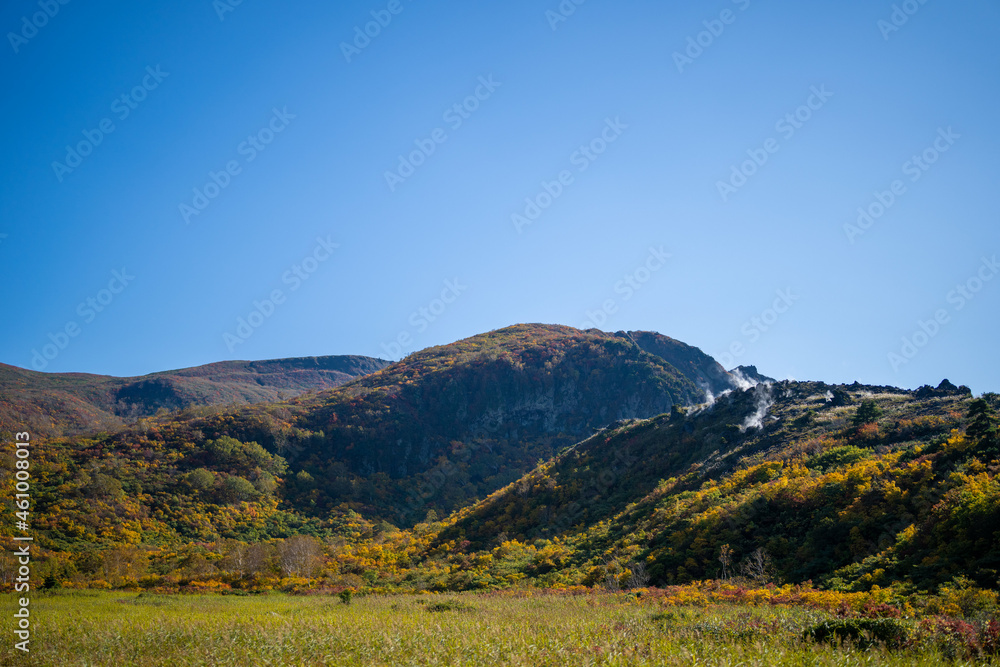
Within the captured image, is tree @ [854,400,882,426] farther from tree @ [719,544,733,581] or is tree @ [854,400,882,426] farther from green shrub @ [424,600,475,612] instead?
green shrub @ [424,600,475,612]

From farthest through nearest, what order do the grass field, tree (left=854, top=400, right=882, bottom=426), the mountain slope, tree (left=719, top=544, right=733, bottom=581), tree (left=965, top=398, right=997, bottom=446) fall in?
the mountain slope, tree (left=854, top=400, right=882, bottom=426), tree (left=965, top=398, right=997, bottom=446), tree (left=719, top=544, right=733, bottom=581), the grass field

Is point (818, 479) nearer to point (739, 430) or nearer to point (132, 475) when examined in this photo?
point (739, 430)

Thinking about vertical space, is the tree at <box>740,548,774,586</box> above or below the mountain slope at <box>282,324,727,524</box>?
below

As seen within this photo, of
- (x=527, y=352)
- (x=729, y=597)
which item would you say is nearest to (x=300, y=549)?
(x=729, y=597)

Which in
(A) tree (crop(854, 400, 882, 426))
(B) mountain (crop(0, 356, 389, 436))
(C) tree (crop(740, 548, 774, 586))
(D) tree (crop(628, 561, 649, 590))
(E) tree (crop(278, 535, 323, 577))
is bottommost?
(E) tree (crop(278, 535, 323, 577))

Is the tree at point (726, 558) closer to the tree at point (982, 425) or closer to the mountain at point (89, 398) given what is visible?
the tree at point (982, 425)

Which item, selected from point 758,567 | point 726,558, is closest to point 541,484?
point 726,558

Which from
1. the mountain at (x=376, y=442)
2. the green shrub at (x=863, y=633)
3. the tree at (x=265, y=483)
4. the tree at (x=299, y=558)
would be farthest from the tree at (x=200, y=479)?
the green shrub at (x=863, y=633)

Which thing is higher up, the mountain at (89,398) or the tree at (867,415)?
the mountain at (89,398)

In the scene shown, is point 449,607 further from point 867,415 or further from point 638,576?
point 867,415

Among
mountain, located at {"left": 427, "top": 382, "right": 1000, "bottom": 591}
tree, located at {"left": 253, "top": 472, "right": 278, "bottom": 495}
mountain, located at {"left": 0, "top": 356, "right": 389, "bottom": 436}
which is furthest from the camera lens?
mountain, located at {"left": 0, "top": 356, "right": 389, "bottom": 436}

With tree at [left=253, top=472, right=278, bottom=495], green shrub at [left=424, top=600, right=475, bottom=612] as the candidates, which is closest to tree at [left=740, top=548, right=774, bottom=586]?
green shrub at [left=424, top=600, right=475, bottom=612]

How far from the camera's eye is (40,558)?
1615 inches

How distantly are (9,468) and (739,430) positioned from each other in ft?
256
